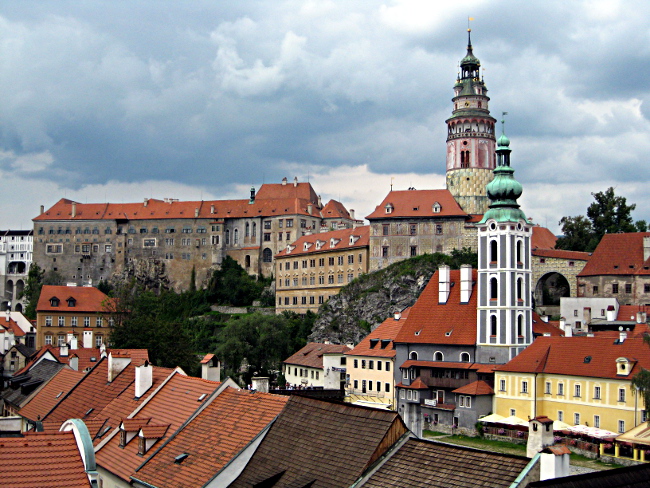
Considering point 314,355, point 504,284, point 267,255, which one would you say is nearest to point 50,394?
point 504,284

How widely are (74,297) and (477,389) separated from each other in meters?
52.8

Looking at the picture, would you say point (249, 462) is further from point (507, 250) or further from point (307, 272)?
point (307, 272)

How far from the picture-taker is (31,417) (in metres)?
32.5

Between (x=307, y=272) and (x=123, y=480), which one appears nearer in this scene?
(x=123, y=480)

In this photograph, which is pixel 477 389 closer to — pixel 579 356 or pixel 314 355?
pixel 579 356

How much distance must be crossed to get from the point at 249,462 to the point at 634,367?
98.4 feet

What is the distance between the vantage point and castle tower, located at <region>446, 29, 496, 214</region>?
90312 millimetres

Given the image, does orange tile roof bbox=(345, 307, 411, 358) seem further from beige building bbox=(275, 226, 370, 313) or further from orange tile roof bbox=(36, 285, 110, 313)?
orange tile roof bbox=(36, 285, 110, 313)

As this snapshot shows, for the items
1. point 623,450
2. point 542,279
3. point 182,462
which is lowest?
point 623,450

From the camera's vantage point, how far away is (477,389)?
5050 centimetres

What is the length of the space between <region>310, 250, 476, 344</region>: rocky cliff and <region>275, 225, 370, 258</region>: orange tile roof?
6.82 m

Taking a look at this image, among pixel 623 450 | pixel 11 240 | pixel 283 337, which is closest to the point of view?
pixel 623 450

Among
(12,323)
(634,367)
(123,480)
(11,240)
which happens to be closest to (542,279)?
(634,367)

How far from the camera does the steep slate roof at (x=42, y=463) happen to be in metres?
14.0
